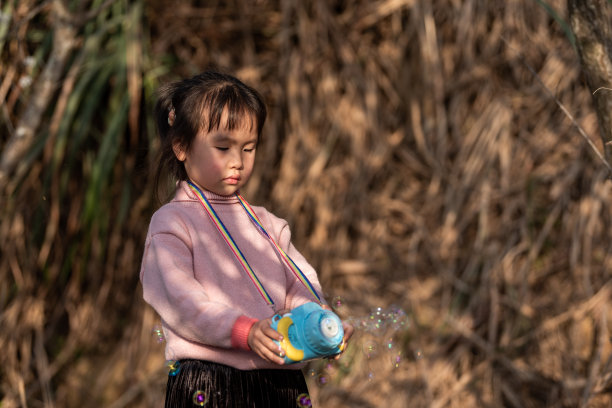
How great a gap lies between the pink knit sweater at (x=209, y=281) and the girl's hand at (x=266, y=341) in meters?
0.02

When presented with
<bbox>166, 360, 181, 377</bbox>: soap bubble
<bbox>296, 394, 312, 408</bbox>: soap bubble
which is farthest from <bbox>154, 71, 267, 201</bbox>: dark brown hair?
<bbox>296, 394, 312, 408</bbox>: soap bubble

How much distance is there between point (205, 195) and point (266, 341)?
0.38 meters

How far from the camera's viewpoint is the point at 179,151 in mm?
1578

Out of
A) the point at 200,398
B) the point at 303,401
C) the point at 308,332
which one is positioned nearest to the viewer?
the point at 308,332

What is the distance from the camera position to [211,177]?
5.00 feet

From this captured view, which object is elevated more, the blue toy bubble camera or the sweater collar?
the sweater collar

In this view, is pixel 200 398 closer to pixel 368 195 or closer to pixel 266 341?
pixel 266 341

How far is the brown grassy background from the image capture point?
3.16 m

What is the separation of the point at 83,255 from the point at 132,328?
428 mm

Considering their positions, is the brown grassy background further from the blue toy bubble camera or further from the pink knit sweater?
the blue toy bubble camera

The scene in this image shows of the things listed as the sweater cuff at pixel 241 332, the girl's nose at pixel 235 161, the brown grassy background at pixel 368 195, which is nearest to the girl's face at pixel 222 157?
the girl's nose at pixel 235 161

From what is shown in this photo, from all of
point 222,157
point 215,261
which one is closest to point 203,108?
point 222,157

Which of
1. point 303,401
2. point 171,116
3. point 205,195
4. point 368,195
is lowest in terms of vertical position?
point 303,401

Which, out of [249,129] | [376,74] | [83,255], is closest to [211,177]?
[249,129]
